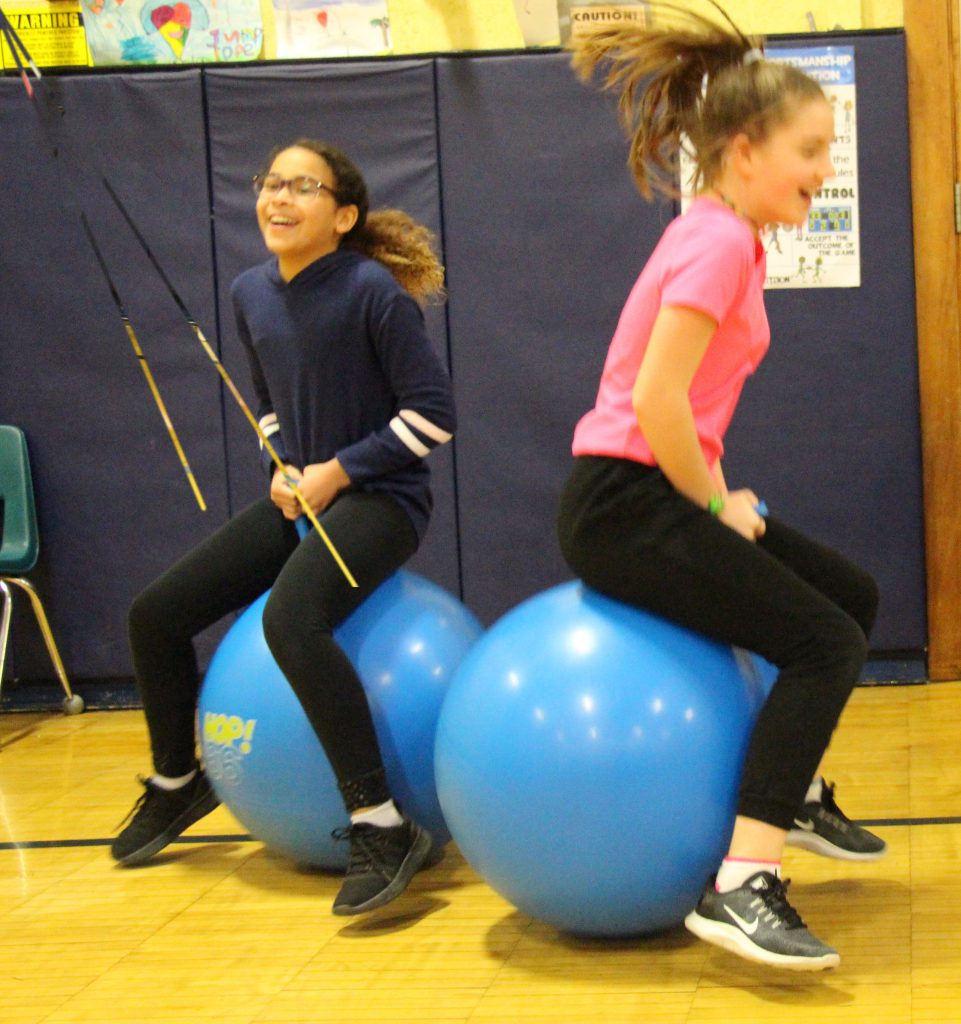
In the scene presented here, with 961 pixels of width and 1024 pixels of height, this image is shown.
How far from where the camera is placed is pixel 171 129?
4395 millimetres

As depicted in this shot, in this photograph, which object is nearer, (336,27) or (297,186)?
(297,186)

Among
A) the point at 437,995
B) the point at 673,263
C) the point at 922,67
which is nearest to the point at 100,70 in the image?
the point at 922,67

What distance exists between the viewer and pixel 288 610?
255 centimetres

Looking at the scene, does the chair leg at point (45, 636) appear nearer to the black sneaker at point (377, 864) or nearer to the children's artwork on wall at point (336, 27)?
the children's artwork on wall at point (336, 27)

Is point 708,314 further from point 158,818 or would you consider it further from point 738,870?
point 158,818

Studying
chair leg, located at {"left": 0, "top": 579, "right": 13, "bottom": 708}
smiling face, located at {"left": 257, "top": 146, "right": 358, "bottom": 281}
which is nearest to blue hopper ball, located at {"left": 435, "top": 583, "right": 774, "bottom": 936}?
smiling face, located at {"left": 257, "top": 146, "right": 358, "bottom": 281}

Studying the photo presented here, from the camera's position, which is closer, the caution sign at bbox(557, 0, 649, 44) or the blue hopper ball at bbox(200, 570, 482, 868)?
the blue hopper ball at bbox(200, 570, 482, 868)

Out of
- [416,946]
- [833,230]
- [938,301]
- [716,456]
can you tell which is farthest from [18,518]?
[938,301]

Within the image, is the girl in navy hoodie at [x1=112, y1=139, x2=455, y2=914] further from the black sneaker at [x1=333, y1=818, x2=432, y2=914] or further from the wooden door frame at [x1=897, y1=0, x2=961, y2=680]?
the wooden door frame at [x1=897, y1=0, x2=961, y2=680]

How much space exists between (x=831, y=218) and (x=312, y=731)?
8.33 ft

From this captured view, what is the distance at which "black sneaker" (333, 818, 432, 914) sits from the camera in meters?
2.46

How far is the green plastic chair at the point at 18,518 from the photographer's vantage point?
14.5ft

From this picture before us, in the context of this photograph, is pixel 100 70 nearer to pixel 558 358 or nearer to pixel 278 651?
pixel 558 358

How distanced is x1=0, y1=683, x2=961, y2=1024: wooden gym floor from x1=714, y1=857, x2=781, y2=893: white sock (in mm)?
160
